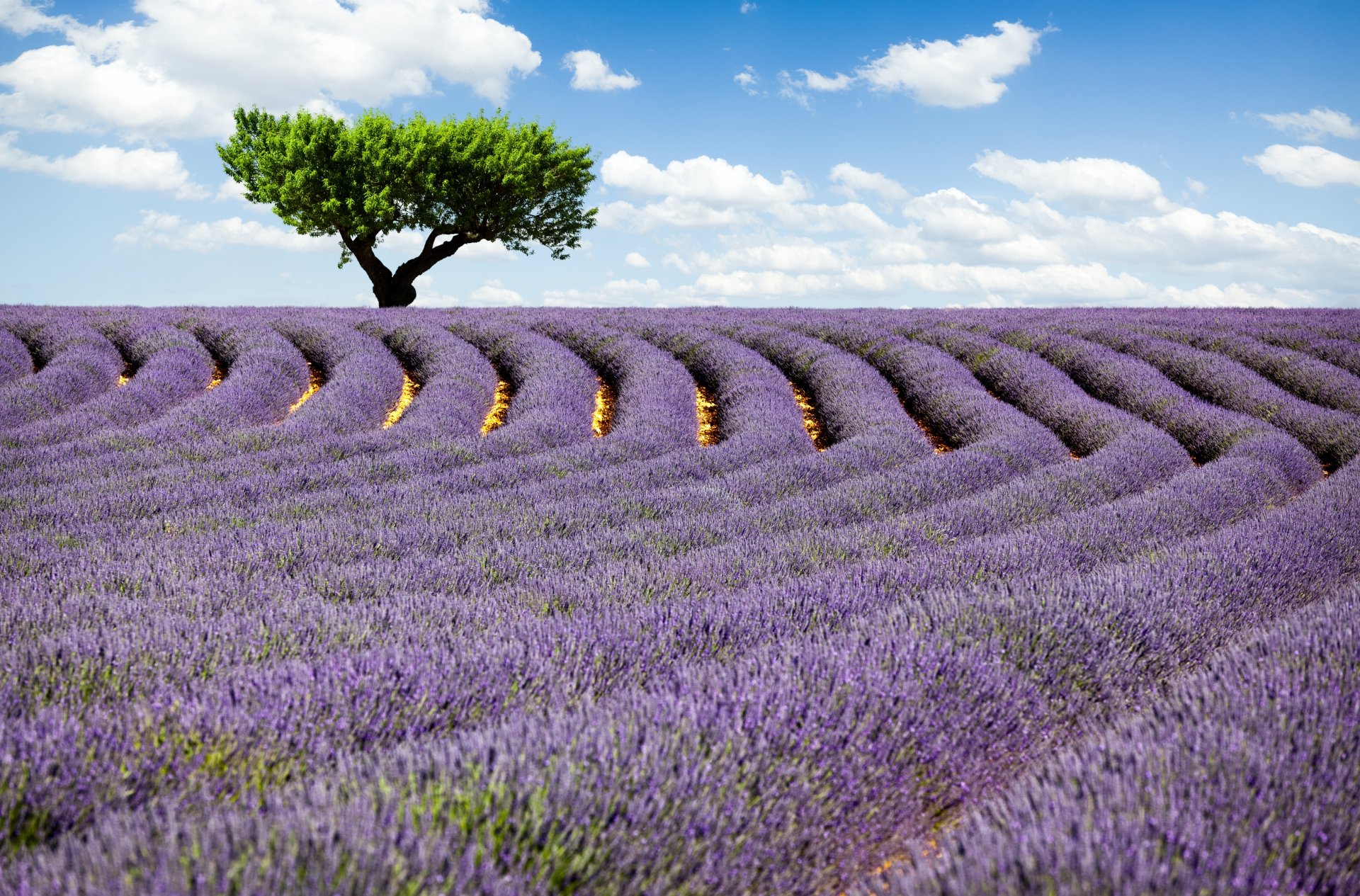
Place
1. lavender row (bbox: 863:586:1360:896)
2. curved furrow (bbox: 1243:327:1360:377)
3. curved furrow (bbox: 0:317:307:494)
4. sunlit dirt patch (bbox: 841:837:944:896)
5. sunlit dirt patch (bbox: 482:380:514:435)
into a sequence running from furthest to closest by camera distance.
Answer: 1. curved furrow (bbox: 1243:327:1360:377)
2. sunlit dirt patch (bbox: 482:380:514:435)
3. curved furrow (bbox: 0:317:307:494)
4. sunlit dirt patch (bbox: 841:837:944:896)
5. lavender row (bbox: 863:586:1360:896)

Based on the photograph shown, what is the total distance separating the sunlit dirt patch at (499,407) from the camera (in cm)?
1032

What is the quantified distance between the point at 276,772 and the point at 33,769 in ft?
1.57

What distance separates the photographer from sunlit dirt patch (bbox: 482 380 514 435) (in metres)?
10.3


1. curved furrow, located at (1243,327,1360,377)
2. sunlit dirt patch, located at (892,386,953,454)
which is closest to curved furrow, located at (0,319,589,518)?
sunlit dirt patch, located at (892,386,953,454)

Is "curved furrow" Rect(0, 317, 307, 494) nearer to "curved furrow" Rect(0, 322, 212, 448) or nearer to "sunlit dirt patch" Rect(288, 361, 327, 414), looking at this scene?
"sunlit dirt patch" Rect(288, 361, 327, 414)

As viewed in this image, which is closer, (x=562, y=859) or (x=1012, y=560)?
(x=562, y=859)

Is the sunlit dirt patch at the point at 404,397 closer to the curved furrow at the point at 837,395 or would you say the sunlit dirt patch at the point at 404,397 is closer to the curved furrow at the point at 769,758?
the curved furrow at the point at 837,395

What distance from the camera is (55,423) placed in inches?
339

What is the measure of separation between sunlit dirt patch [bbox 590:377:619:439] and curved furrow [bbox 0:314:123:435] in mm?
5560

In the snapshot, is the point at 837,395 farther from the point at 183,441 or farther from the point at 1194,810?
the point at 1194,810

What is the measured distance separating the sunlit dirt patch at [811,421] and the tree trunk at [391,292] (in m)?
16.7

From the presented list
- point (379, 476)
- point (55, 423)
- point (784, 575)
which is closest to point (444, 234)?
point (55, 423)

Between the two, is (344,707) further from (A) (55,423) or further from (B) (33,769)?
(A) (55,423)

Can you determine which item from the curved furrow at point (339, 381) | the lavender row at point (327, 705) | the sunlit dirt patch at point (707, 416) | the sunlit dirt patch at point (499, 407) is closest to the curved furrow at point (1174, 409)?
the sunlit dirt patch at point (707, 416)
